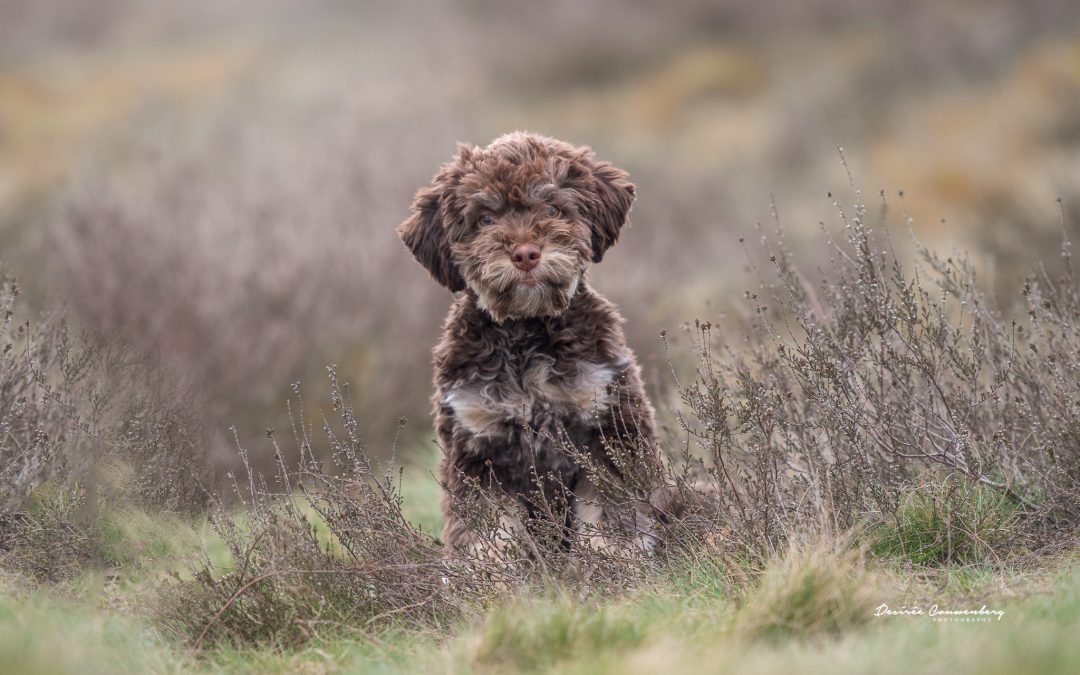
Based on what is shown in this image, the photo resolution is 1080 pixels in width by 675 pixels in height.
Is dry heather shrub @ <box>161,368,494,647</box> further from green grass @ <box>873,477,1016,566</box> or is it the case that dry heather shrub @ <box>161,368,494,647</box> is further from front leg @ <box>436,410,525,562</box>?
green grass @ <box>873,477,1016,566</box>

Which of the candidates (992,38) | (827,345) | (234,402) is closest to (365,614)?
(827,345)

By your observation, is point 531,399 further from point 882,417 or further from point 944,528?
point 944,528

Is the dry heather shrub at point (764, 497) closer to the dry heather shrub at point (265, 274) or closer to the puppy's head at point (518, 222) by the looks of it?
the puppy's head at point (518, 222)

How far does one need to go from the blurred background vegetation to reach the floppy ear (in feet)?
5.09

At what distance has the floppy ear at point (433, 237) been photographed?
20.2 feet

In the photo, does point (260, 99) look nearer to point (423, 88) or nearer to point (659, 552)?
point (423, 88)

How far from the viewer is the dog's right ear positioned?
616 centimetres

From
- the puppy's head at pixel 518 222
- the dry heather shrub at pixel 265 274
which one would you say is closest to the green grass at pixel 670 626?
the puppy's head at pixel 518 222

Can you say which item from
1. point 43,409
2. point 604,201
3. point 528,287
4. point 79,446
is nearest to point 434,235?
point 528,287

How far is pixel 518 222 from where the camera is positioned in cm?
589

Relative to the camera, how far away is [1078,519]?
5.80 meters

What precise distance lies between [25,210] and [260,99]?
274 inches

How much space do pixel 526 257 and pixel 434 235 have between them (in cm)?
74

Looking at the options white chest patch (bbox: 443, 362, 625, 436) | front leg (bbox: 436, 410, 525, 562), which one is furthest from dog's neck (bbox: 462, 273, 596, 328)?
front leg (bbox: 436, 410, 525, 562)
